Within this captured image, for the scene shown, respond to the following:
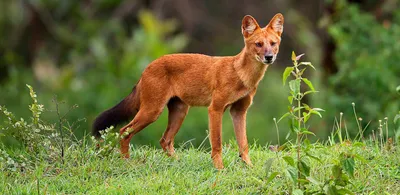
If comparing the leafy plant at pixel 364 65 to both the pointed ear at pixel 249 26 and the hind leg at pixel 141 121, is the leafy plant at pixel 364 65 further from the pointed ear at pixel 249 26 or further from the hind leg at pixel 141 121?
the hind leg at pixel 141 121

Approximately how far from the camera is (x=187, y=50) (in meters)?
21.2

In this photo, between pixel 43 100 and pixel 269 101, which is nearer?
pixel 43 100

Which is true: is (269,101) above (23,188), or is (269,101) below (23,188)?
below

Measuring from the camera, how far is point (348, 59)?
43.9 feet

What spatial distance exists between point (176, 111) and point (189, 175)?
117 cm

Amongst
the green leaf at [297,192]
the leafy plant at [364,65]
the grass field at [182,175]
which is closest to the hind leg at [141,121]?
the grass field at [182,175]

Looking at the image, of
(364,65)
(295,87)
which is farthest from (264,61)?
(364,65)

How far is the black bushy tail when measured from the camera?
8430mm

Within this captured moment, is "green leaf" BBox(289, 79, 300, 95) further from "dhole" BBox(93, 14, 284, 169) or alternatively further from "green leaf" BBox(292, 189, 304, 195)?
"dhole" BBox(93, 14, 284, 169)

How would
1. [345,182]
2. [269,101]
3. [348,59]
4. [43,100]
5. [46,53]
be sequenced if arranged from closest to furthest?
[345,182]
[348,59]
[43,100]
[269,101]
[46,53]

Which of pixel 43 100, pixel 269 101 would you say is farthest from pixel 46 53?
pixel 269 101

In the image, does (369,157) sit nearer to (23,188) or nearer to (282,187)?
(282,187)

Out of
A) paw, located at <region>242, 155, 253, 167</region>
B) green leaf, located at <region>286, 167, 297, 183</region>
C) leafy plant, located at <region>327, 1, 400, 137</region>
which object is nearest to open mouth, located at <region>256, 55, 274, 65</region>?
paw, located at <region>242, 155, 253, 167</region>

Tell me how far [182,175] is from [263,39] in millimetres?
1410
